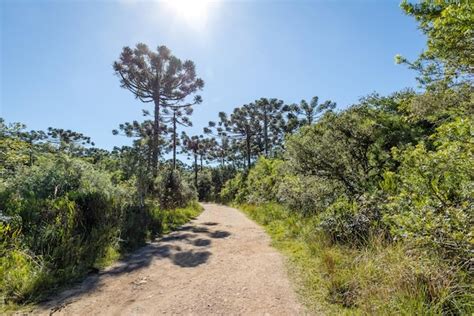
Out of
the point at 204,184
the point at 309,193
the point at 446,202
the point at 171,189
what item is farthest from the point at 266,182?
the point at 204,184

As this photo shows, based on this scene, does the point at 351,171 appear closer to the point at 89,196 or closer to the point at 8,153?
the point at 89,196

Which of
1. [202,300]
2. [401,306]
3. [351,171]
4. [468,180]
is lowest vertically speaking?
[202,300]

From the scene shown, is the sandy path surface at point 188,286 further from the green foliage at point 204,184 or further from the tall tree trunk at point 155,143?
the green foliage at point 204,184

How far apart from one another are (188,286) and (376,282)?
8.97ft

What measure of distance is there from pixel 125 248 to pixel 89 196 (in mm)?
1604

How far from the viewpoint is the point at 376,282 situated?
10.4ft

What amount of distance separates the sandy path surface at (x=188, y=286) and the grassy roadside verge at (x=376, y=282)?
412 millimetres

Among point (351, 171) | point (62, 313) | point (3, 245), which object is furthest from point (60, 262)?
point (351, 171)

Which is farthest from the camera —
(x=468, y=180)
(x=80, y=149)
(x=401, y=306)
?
(x=80, y=149)

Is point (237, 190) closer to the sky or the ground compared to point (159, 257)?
closer to the sky

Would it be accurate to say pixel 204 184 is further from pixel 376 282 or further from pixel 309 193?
pixel 376 282

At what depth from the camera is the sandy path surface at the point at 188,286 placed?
3307 mm

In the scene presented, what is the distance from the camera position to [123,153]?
9914 millimetres

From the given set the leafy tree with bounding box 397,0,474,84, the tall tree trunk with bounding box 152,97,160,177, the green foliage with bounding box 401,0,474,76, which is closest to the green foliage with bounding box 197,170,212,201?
the tall tree trunk with bounding box 152,97,160,177
